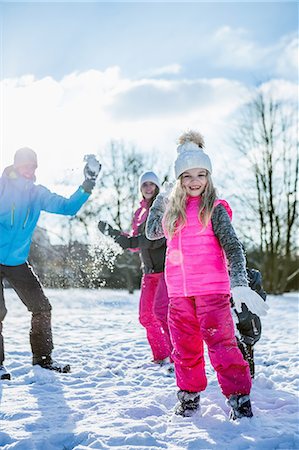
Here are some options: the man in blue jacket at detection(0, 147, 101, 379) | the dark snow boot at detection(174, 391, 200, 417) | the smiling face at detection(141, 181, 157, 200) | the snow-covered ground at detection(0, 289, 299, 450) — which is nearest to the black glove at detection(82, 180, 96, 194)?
the man in blue jacket at detection(0, 147, 101, 379)

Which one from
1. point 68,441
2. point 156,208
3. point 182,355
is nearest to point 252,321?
point 182,355

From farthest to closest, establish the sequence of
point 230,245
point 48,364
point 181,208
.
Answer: point 48,364
point 181,208
point 230,245

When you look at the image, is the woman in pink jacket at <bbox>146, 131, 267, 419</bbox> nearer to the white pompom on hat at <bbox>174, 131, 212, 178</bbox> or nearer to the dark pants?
the white pompom on hat at <bbox>174, 131, 212, 178</bbox>

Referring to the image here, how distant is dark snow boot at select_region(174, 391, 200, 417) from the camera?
2.79 m

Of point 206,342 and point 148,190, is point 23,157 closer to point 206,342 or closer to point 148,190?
point 148,190

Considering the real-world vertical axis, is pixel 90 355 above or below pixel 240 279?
below

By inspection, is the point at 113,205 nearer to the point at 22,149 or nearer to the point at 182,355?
the point at 22,149

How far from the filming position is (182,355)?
9.31 feet

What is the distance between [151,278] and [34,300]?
3.72ft

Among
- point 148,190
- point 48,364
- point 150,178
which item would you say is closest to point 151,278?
point 148,190

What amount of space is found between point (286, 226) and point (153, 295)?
730 inches

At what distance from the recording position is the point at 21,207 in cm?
407

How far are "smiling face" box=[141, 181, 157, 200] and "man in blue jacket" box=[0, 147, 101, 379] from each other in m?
0.66

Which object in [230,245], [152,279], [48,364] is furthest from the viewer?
[152,279]
